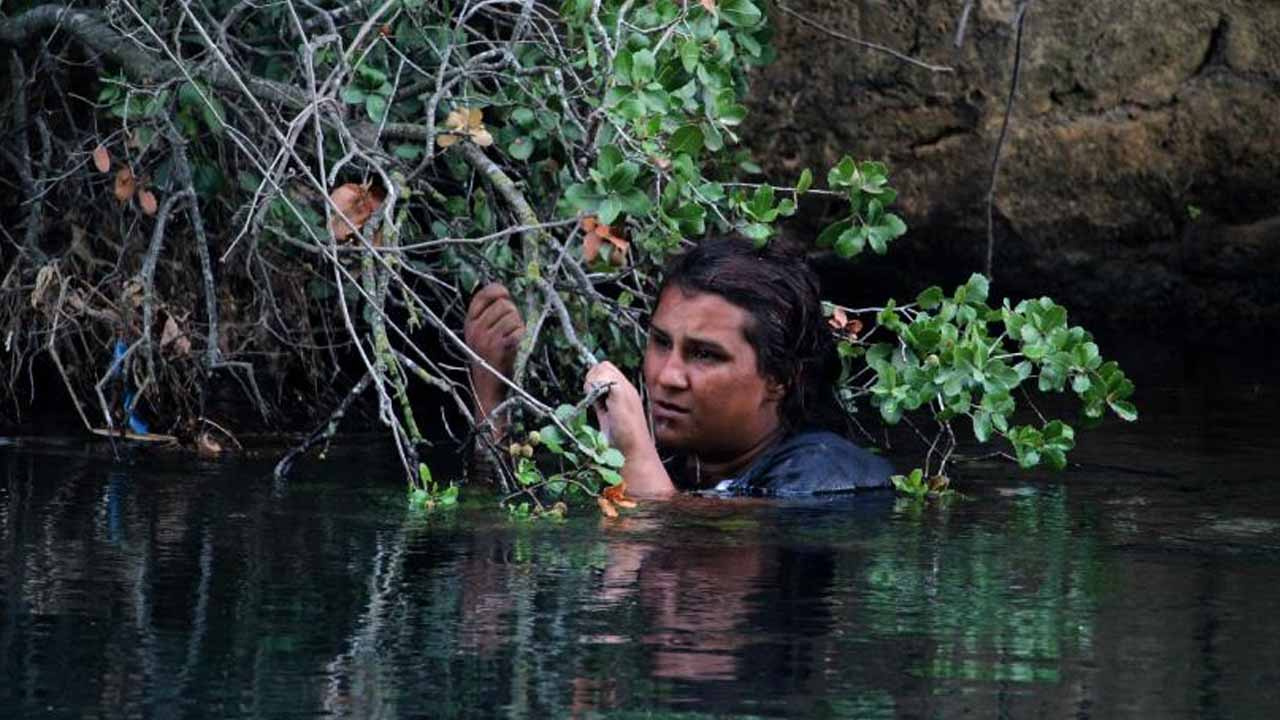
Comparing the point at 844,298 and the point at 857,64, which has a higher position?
the point at 857,64

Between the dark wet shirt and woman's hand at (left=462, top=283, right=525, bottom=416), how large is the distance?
758mm

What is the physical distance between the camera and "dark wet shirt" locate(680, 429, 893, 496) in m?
6.59

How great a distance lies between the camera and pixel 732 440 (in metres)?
6.77

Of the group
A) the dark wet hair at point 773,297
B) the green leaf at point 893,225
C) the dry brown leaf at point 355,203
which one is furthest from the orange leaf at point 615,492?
the green leaf at point 893,225

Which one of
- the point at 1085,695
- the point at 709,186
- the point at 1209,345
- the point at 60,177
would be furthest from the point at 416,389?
the point at 1085,695

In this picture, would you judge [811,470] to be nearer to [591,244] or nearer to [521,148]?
[591,244]

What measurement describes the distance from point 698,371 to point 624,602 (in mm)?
1802

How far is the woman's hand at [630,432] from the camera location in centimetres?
624

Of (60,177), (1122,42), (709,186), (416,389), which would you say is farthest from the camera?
(1122,42)

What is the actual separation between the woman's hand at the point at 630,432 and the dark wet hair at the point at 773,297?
463 mm

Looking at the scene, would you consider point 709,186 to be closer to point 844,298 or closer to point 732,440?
point 732,440

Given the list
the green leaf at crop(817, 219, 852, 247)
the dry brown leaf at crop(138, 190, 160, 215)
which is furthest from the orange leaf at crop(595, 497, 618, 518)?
the dry brown leaf at crop(138, 190, 160, 215)

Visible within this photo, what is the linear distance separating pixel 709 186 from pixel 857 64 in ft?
12.0

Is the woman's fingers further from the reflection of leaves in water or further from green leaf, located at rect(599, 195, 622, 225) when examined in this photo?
the reflection of leaves in water
